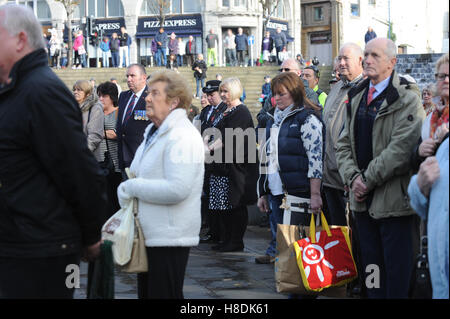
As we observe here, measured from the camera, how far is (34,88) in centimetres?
358

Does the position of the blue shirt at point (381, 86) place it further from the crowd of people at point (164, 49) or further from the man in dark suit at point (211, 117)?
the crowd of people at point (164, 49)

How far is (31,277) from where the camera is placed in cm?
361

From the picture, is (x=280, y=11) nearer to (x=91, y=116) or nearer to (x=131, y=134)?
(x=91, y=116)

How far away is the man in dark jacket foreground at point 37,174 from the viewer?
11.7ft

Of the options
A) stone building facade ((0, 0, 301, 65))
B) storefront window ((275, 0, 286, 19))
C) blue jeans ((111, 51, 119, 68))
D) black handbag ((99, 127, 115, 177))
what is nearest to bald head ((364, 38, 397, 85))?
black handbag ((99, 127, 115, 177))

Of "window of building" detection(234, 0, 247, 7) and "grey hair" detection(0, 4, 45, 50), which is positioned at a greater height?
"window of building" detection(234, 0, 247, 7)

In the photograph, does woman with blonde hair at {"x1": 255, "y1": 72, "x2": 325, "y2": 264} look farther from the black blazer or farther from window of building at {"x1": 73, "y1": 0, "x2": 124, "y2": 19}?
window of building at {"x1": 73, "y1": 0, "x2": 124, "y2": 19}

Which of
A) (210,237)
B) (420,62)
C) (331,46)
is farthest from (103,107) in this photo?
(331,46)

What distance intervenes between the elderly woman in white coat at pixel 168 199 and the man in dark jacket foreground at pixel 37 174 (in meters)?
0.86

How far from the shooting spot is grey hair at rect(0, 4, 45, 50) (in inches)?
145

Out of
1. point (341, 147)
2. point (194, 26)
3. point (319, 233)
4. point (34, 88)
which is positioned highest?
point (194, 26)

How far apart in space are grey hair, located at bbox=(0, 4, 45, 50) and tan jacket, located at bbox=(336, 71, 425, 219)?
2.63 m

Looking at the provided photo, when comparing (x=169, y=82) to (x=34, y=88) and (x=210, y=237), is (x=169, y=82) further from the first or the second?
(x=210, y=237)

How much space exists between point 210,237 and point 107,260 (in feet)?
19.8
